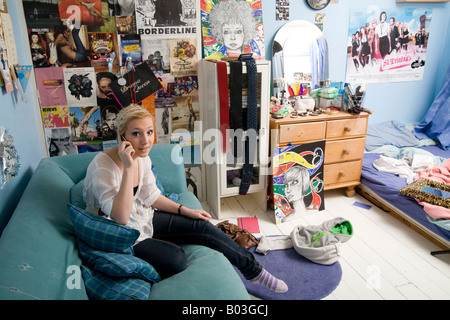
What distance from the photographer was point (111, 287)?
1.22 metres

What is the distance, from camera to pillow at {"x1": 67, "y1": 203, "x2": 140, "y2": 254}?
1320 millimetres

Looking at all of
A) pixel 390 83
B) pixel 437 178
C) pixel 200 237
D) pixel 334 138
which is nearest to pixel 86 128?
pixel 200 237

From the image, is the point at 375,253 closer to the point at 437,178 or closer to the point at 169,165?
the point at 437,178

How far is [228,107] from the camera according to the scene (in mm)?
2408

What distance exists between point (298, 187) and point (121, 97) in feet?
5.18

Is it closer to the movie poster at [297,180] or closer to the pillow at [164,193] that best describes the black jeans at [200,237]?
the pillow at [164,193]

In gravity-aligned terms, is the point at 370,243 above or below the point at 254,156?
below

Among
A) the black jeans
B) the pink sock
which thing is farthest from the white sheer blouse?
the pink sock

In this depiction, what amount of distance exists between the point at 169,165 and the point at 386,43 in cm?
249

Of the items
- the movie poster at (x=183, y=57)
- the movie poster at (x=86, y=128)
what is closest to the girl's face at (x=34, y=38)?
the movie poster at (x=86, y=128)

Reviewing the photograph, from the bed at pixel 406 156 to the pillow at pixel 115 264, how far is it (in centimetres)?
191

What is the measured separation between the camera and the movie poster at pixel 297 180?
2615 mm

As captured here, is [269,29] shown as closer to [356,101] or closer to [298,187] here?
[356,101]

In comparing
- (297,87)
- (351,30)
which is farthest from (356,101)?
(351,30)
